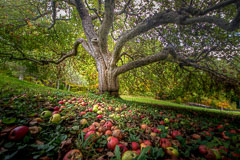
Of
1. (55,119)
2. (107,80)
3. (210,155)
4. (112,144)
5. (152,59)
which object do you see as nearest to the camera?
(210,155)

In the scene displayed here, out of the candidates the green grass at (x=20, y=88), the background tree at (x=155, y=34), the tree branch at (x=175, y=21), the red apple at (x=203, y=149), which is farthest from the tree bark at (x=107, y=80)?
the red apple at (x=203, y=149)

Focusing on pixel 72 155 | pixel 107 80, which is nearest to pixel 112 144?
pixel 72 155

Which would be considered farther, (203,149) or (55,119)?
(55,119)

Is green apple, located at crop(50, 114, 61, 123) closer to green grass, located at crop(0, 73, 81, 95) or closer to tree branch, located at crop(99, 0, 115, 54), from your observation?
green grass, located at crop(0, 73, 81, 95)

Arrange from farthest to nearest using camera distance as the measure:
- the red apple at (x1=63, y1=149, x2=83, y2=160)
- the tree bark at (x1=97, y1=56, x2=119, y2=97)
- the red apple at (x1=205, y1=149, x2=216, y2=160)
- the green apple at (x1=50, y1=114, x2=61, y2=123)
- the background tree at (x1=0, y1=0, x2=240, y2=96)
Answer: the tree bark at (x1=97, y1=56, x2=119, y2=97) → the background tree at (x1=0, y1=0, x2=240, y2=96) → the green apple at (x1=50, y1=114, x2=61, y2=123) → the red apple at (x1=205, y1=149, x2=216, y2=160) → the red apple at (x1=63, y1=149, x2=83, y2=160)

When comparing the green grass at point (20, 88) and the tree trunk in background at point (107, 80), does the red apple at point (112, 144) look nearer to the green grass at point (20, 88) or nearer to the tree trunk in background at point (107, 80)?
the green grass at point (20, 88)

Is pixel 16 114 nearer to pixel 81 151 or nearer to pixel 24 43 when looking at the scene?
pixel 81 151

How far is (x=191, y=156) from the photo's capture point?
3.49 ft

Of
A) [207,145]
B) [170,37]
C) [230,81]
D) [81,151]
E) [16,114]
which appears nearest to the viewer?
→ [81,151]

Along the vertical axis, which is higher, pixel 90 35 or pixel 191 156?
pixel 90 35

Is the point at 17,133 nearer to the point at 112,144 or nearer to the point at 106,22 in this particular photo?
the point at 112,144

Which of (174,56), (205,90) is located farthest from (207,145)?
(205,90)

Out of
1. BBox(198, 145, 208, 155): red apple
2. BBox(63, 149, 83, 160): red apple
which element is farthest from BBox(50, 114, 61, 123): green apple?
BBox(198, 145, 208, 155): red apple

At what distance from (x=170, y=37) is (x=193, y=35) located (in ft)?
2.74
